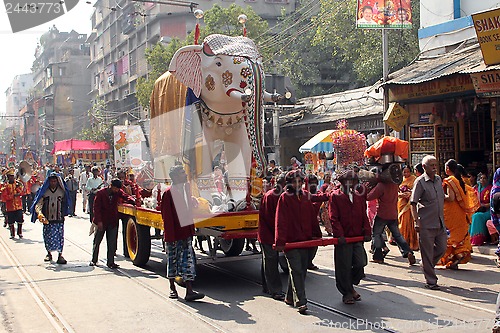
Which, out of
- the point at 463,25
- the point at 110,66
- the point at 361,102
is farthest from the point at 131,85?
the point at 463,25

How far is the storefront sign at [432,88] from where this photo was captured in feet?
41.0

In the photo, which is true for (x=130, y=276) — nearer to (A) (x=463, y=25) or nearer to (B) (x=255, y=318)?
(B) (x=255, y=318)

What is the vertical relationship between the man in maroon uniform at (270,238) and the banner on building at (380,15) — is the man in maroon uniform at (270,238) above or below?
below

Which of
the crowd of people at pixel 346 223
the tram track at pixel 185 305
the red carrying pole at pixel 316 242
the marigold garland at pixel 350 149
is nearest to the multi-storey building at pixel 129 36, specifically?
the marigold garland at pixel 350 149

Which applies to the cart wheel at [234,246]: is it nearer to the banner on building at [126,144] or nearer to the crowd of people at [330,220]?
the crowd of people at [330,220]

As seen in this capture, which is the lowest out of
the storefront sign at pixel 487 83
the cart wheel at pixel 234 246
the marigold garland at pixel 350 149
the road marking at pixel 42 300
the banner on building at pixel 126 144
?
the road marking at pixel 42 300

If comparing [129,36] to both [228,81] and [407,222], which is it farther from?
[407,222]

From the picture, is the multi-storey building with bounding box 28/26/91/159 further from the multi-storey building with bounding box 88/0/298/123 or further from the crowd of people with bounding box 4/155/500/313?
the crowd of people with bounding box 4/155/500/313

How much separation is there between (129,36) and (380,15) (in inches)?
1658

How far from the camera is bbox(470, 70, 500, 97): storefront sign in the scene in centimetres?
1127

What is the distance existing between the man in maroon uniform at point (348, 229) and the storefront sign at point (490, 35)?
594 cm

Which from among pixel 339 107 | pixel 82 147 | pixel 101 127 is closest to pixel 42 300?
pixel 339 107

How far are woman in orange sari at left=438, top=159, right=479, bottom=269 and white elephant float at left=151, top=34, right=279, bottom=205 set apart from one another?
2958mm

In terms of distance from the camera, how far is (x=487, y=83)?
1140 cm
